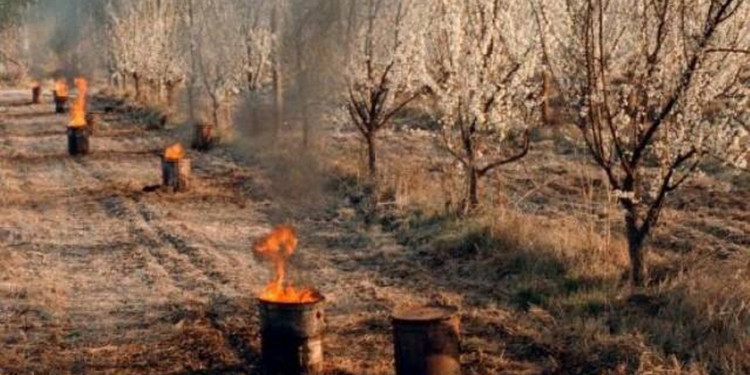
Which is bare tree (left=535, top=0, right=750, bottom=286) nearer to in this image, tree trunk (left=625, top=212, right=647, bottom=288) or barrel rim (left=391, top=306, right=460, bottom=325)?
tree trunk (left=625, top=212, right=647, bottom=288)

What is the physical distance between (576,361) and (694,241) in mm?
4548

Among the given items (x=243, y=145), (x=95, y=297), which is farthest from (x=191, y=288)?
(x=243, y=145)

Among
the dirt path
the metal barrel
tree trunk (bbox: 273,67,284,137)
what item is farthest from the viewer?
the metal barrel

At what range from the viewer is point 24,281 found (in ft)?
37.0

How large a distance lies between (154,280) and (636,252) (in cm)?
558

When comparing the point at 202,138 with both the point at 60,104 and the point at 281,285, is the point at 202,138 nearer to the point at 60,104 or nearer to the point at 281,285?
the point at 60,104

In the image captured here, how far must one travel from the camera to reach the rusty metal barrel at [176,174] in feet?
57.9

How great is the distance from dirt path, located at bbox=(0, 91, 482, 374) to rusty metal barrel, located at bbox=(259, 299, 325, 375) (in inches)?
13.3

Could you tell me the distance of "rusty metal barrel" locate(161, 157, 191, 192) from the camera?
57.9 feet

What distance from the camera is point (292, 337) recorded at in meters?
7.70

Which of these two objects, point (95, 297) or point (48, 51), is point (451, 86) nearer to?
point (95, 297)

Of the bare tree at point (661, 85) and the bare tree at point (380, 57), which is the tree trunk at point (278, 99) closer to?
the bare tree at point (380, 57)

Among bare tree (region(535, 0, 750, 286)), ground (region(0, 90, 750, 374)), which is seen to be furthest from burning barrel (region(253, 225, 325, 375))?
bare tree (region(535, 0, 750, 286))

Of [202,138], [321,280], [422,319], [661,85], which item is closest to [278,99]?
[202,138]
